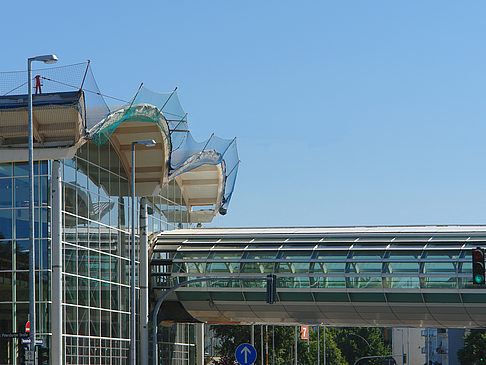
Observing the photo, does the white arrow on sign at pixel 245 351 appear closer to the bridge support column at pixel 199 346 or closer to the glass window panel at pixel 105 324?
the glass window panel at pixel 105 324

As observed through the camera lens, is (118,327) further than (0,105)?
Yes

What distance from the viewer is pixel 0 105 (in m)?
35.0

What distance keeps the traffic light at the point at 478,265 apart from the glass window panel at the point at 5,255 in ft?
52.6

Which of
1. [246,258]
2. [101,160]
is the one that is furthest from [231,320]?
[101,160]

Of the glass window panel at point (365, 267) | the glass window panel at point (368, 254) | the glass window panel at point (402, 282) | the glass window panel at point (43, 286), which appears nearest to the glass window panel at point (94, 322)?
the glass window panel at point (43, 286)

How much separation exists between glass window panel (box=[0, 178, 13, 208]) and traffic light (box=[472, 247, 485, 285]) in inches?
641

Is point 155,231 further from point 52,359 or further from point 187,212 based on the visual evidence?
point 52,359

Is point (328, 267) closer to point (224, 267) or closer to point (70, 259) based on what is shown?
point (224, 267)

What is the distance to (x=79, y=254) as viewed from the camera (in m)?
38.3

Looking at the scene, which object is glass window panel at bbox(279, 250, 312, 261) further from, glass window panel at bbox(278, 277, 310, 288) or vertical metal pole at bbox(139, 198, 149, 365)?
vertical metal pole at bbox(139, 198, 149, 365)

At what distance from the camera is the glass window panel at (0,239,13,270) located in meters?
36.0

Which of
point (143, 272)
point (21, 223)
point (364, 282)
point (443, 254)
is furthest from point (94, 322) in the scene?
point (443, 254)

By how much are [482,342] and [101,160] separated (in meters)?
72.1

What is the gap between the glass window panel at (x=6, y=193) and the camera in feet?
119
